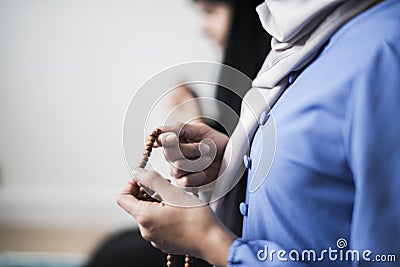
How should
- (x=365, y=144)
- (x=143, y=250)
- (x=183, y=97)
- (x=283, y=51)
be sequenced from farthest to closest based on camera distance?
(x=143, y=250), (x=183, y=97), (x=283, y=51), (x=365, y=144)

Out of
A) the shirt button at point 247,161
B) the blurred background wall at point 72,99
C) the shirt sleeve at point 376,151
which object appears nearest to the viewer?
the shirt sleeve at point 376,151

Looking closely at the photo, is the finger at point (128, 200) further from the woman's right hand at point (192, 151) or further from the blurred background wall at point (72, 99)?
the blurred background wall at point (72, 99)

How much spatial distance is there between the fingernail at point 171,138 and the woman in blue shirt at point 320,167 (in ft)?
0.17

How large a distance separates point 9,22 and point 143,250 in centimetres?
169

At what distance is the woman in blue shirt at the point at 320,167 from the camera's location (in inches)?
17.6

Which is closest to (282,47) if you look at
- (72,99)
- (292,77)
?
(292,77)

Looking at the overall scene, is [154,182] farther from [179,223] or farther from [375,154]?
[375,154]

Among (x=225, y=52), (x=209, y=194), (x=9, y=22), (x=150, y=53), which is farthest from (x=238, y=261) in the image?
(x=9, y=22)

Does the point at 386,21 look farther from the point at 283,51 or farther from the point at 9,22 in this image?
the point at 9,22

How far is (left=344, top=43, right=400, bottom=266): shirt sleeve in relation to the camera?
443 millimetres

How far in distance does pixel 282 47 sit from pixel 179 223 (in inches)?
6.6

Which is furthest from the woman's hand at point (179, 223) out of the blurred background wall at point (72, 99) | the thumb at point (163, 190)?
the blurred background wall at point (72, 99)

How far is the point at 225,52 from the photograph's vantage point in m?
1.33

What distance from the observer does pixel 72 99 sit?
262 centimetres
